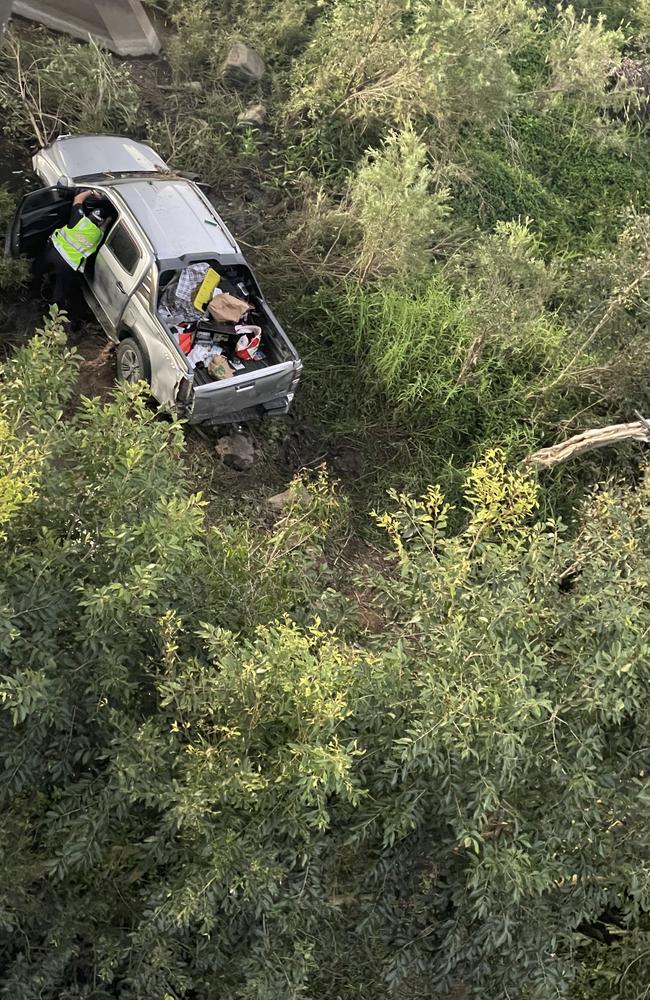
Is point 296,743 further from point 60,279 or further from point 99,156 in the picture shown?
point 99,156

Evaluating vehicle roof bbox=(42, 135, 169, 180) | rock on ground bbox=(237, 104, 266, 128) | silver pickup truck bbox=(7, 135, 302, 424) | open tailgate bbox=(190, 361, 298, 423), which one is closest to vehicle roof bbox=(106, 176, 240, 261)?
silver pickup truck bbox=(7, 135, 302, 424)

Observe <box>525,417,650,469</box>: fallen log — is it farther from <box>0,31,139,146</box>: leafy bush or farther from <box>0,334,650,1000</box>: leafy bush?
<box>0,31,139,146</box>: leafy bush

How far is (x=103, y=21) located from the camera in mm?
10750

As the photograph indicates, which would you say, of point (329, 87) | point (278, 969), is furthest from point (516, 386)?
point (278, 969)

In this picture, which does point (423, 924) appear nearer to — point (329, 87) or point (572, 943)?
point (572, 943)

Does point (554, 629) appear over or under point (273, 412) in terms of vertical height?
over

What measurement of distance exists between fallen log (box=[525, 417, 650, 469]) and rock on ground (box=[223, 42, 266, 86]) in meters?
6.55

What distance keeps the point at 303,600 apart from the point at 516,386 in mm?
5136

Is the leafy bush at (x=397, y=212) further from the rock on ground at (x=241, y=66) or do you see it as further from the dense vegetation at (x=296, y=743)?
the dense vegetation at (x=296, y=743)

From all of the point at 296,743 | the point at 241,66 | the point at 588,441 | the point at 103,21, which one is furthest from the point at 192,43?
the point at 296,743

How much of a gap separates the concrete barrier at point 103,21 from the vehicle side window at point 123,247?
452 cm

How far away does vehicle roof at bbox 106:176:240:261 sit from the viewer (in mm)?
7613

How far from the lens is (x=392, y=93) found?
10.2 meters

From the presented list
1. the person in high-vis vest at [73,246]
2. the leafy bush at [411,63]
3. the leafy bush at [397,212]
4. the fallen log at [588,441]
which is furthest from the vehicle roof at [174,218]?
the fallen log at [588,441]
